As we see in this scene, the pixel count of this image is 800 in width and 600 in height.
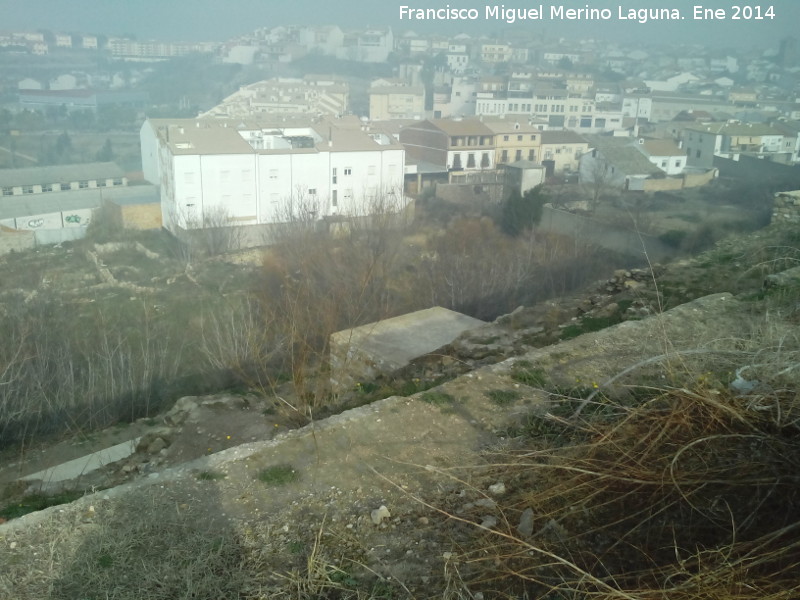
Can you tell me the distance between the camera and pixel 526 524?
2.88 meters

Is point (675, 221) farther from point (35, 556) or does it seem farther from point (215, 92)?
point (215, 92)

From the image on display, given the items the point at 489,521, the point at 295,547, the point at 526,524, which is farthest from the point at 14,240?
the point at 526,524

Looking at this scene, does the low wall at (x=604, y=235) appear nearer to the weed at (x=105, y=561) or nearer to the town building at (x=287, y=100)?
the weed at (x=105, y=561)

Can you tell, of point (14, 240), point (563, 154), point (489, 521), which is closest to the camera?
point (489, 521)

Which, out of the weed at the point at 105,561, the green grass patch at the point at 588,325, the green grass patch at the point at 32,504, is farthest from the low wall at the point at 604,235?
the weed at the point at 105,561

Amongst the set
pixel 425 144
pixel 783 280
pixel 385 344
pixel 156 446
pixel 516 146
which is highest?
pixel 425 144

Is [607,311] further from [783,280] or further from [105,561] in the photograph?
[105,561]

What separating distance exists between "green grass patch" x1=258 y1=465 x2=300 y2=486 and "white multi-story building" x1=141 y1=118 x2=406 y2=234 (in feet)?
52.4

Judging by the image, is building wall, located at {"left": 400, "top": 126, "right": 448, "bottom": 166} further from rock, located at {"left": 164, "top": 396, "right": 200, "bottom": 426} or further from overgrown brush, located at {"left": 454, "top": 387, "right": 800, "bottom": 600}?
overgrown brush, located at {"left": 454, "top": 387, "right": 800, "bottom": 600}

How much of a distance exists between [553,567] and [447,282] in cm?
967

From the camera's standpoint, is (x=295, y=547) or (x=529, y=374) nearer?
(x=295, y=547)

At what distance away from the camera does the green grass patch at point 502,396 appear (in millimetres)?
4402

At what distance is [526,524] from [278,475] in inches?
54.4

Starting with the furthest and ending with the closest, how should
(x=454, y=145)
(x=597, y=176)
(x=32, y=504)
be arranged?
(x=454, y=145) < (x=597, y=176) < (x=32, y=504)
